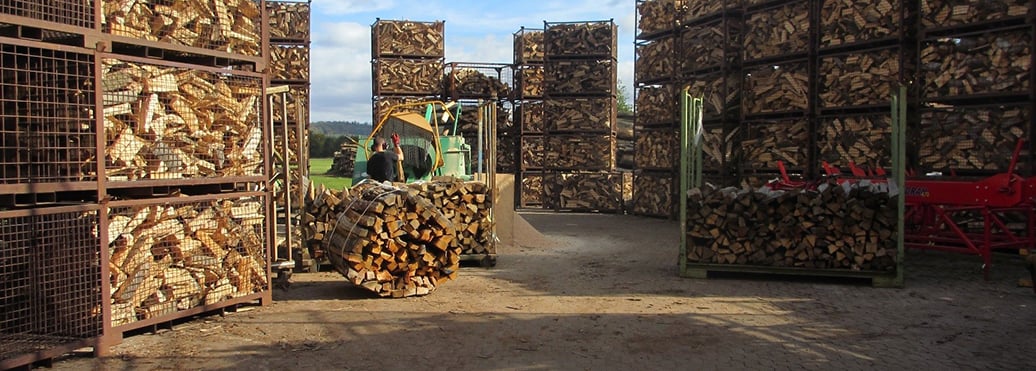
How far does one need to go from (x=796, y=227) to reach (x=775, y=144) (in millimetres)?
4707

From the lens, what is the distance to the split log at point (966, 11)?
10.4 meters

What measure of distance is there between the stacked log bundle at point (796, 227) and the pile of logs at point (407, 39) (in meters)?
12.0

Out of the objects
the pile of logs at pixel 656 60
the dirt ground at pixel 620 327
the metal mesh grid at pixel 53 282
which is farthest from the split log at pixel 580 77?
the metal mesh grid at pixel 53 282

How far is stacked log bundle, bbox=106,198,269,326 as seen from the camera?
603 cm

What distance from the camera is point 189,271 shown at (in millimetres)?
6559

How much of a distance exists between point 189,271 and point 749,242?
638 centimetres

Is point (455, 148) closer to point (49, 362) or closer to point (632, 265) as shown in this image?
point (632, 265)

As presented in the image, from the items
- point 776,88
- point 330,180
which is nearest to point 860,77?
point 776,88

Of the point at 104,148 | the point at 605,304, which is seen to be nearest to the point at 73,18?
the point at 104,148

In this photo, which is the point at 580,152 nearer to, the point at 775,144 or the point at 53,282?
the point at 775,144

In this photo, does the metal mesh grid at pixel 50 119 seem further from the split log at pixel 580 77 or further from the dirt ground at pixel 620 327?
the split log at pixel 580 77

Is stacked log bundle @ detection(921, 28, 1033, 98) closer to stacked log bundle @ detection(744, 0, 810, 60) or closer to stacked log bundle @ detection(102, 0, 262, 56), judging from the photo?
stacked log bundle @ detection(744, 0, 810, 60)

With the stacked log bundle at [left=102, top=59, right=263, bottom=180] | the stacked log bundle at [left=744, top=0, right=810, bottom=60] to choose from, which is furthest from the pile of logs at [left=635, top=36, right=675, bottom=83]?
the stacked log bundle at [left=102, top=59, right=263, bottom=180]

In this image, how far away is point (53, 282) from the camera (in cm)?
570
